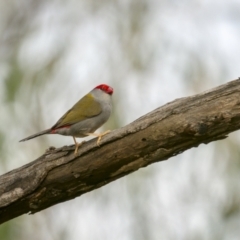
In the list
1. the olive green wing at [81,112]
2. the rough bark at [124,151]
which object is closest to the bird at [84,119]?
the olive green wing at [81,112]

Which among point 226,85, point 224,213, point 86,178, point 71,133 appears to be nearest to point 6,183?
point 86,178

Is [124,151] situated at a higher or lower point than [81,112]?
lower

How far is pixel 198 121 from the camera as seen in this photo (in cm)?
362

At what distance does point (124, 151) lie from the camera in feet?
12.9

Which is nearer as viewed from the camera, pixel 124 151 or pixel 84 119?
pixel 124 151

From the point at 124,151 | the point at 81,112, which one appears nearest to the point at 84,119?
the point at 81,112

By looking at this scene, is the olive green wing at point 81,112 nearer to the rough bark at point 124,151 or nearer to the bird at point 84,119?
the bird at point 84,119

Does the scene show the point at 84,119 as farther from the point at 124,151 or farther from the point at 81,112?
the point at 124,151

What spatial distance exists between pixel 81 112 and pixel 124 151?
1.58 m

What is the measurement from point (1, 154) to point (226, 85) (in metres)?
4.25

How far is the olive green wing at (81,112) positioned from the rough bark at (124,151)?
86 cm

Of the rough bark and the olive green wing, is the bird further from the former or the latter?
the rough bark

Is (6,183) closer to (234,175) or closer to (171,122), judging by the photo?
(171,122)

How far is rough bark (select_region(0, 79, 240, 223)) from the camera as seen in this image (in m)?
3.63
